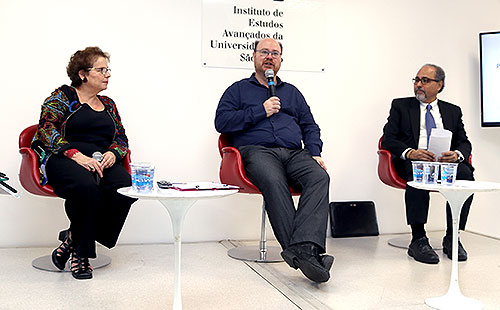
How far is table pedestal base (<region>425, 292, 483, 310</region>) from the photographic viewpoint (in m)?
2.25

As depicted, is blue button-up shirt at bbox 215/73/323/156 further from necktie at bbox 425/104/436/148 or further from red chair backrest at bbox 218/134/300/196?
necktie at bbox 425/104/436/148

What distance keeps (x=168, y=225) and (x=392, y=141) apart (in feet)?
5.27

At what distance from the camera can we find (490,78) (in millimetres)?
4125

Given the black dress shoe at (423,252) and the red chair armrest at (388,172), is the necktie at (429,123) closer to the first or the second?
the red chair armrest at (388,172)

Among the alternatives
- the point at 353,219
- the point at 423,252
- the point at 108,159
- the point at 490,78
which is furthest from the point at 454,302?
the point at 490,78

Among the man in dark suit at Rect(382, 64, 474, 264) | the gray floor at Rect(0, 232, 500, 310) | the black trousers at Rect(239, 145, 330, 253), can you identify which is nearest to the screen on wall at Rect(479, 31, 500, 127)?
the man in dark suit at Rect(382, 64, 474, 264)

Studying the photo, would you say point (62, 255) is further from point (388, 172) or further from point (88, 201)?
point (388, 172)

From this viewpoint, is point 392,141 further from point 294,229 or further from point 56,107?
point 56,107

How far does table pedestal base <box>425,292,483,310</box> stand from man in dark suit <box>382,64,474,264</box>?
3.03 feet

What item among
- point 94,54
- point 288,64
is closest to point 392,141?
point 288,64

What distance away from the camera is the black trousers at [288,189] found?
102 inches

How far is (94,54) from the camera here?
293cm

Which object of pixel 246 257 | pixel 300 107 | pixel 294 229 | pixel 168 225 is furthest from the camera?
pixel 168 225

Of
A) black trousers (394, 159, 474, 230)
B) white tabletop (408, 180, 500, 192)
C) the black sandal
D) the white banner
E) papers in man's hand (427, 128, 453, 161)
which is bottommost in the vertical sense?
the black sandal
